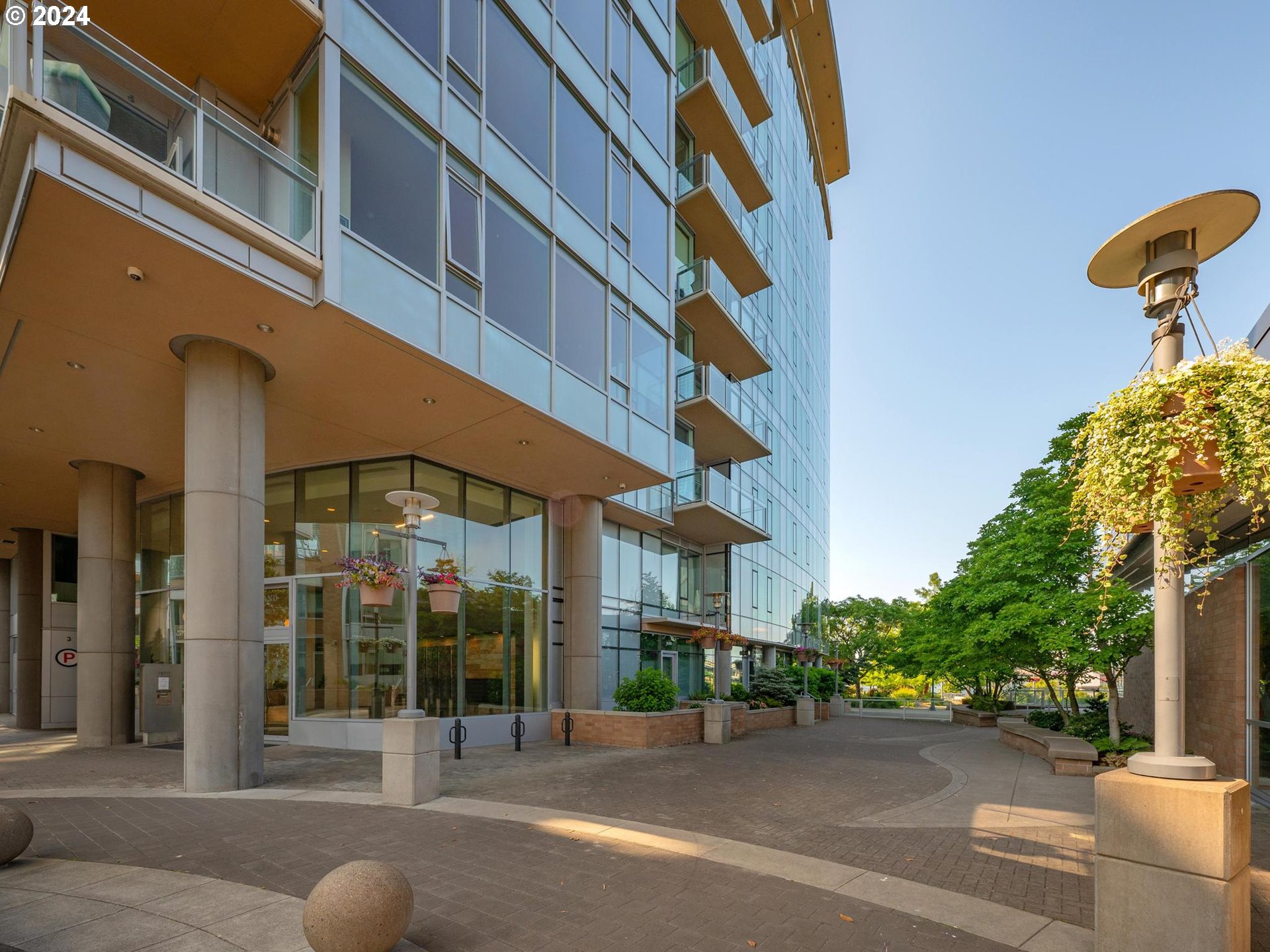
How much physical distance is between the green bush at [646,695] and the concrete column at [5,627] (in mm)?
24569

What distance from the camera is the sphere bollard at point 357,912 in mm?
4539

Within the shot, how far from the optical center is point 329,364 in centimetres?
1166

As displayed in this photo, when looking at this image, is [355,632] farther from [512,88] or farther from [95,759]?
[512,88]

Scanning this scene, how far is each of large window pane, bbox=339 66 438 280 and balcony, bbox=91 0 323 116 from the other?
2.77 ft

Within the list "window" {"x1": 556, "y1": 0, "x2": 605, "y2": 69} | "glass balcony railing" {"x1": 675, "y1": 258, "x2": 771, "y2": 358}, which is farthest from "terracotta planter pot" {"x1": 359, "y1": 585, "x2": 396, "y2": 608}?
"glass balcony railing" {"x1": 675, "y1": 258, "x2": 771, "y2": 358}

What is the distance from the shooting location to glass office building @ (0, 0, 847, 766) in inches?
360

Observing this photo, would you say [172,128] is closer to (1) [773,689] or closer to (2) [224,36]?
(2) [224,36]

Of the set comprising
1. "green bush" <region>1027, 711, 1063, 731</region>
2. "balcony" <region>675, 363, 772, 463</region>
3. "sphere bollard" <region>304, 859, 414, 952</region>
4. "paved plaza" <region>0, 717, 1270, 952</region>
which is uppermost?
"balcony" <region>675, 363, 772, 463</region>

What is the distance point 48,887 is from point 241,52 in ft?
33.5

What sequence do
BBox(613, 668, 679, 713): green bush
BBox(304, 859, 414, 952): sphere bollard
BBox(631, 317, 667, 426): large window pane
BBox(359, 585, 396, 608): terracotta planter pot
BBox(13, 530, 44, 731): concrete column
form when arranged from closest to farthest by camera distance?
1. BBox(304, 859, 414, 952): sphere bollard
2. BBox(359, 585, 396, 608): terracotta planter pot
3. BBox(631, 317, 667, 426): large window pane
4. BBox(613, 668, 679, 713): green bush
5. BBox(13, 530, 44, 731): concrete column

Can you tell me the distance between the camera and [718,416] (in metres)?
24.6

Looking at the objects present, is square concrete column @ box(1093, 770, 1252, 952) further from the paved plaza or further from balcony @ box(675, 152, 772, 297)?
balcony @ box(675, 152, 772, 297)

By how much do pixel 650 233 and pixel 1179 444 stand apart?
15228 millimetres

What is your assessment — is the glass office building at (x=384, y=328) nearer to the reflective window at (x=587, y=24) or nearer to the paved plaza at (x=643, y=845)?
the reflective window at (x=587, y=24)
